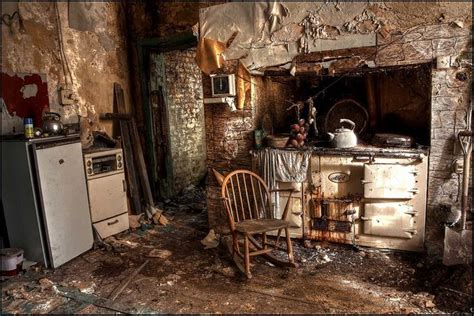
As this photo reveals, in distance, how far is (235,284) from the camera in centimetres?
307

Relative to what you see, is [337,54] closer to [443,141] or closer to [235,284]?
[443,141]

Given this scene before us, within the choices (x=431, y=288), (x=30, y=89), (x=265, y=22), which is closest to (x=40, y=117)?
(x=30, y=89)

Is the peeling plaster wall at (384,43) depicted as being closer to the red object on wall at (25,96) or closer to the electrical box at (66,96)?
the electrical box at (66,96)

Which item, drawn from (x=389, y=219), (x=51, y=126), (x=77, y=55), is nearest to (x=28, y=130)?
(x=51, y=126)

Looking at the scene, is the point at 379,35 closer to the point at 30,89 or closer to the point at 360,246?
the point at 360,246

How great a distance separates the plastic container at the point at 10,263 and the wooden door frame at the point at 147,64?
2486 millimetres

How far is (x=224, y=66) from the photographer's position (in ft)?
13.1

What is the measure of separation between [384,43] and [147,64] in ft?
11.5

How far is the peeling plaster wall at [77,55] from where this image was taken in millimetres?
3973

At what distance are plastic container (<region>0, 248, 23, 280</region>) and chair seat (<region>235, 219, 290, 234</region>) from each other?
7.07 ft

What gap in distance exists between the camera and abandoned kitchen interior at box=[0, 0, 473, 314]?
3008mm

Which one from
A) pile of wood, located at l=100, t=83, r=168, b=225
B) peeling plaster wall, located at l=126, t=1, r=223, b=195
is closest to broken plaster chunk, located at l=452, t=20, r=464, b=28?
peeling plaster wall, located at l=126, t=1, r=223, b=195

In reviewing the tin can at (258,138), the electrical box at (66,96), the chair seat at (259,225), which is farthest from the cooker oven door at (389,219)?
the electrical box at (66,96)

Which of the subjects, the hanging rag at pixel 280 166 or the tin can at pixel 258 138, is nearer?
the hanging rag at pixel 280 166
